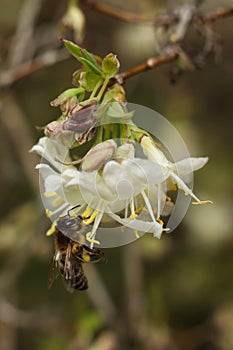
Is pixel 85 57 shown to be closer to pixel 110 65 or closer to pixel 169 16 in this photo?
pixel 110 65

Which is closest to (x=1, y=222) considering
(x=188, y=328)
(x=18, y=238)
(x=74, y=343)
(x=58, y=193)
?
(x=18, y=238)

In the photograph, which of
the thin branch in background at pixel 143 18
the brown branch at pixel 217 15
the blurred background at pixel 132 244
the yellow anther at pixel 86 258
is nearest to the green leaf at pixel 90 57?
the yellow anther at pixel 86 258

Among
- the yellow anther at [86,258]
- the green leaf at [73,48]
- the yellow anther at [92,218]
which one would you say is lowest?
the yellow anther at [86,258]

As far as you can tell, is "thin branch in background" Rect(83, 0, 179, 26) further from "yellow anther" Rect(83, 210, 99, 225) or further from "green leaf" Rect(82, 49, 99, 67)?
"yellow anther" Rect(83, 210, 99, 225)

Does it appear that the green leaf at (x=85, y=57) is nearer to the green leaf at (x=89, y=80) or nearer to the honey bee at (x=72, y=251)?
the green leaf at (x=89, y=80)

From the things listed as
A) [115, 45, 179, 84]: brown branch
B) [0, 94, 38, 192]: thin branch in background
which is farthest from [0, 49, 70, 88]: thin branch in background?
[0, 94, 38, 192]: thin branch in background

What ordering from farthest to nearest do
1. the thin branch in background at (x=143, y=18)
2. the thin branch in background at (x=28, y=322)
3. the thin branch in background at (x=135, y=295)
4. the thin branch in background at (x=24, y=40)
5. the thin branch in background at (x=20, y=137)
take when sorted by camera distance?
the thin branch in background at (x=20, y=137) → the thin branch in background at (x=135, y=295) → the thin branch in background at (x=28, y=322) → the thin branch in background at (x=24, y=40) → the thin branch in background at (x=143, y=18)

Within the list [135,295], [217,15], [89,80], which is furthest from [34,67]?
[135,295]
